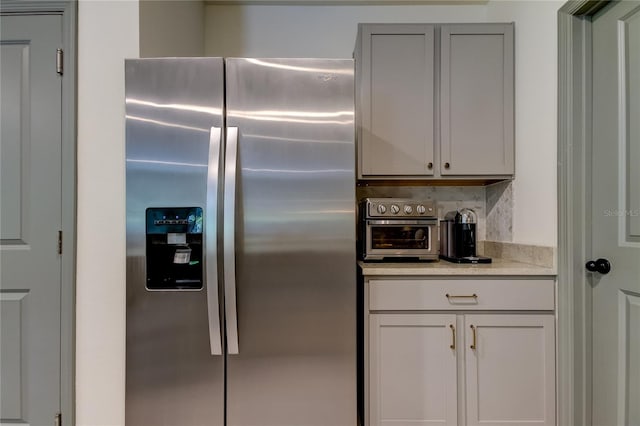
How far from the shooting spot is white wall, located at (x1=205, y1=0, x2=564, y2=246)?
5.20 ft

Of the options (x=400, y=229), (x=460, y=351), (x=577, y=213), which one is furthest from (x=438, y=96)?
(x=460, y=351)

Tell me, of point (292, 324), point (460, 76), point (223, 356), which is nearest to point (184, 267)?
point (223, 356)

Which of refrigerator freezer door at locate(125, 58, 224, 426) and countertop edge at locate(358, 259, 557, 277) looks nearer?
refrigerator freezer door at locate(125, 58, 224, 426)

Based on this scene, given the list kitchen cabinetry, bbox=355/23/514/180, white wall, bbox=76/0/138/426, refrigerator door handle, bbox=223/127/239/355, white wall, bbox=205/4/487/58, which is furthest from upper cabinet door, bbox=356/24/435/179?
white wall, bbox=76/0/138/426

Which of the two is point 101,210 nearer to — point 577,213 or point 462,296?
point 462,296

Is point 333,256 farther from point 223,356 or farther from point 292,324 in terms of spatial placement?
point 223,356

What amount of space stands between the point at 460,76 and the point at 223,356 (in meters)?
1.93

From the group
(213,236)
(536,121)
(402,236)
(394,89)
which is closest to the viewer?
(213,236)

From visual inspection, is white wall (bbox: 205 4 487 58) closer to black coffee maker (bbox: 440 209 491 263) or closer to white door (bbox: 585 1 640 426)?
white door (bbox: 585 1 640 426)

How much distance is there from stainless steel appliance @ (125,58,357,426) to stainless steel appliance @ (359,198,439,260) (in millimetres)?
450

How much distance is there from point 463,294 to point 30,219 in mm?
2037

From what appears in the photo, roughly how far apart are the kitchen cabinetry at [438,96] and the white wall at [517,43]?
3.9 inches

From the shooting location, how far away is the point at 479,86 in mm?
1889

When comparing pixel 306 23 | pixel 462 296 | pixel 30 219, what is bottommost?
pixel 462 296
